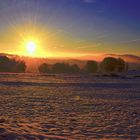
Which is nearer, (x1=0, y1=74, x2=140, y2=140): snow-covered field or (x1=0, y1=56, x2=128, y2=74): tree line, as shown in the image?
(x1=0, y1=74, x2=140, y2=140): snow-covered field

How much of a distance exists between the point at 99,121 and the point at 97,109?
3.38 metres

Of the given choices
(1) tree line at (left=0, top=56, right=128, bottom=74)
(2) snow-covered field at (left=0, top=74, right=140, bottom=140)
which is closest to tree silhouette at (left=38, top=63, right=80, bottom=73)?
(1) tree line at (left=0, top=56, right=128, bottom=74)

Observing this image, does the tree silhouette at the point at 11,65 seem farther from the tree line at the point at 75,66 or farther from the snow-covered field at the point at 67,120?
the snow-covered field at the point at 67,120

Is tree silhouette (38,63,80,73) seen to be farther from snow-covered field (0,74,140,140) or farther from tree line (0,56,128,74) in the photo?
snow-covered field (0,74,140,140)

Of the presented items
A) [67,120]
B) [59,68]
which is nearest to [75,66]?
[59,68]

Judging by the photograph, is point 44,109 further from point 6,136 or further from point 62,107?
point 6,136

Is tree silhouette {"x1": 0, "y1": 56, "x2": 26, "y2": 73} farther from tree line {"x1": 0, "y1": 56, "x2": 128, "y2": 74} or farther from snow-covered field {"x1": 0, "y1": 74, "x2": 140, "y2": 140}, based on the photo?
snow-covered field {"x1": 0, "y1": 74, "x2": 140, "y2": 140}

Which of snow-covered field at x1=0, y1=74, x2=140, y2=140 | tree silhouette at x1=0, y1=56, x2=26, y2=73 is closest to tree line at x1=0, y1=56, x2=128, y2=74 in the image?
tree silhouette at x1=0, y1=56, x2=26, y2=73

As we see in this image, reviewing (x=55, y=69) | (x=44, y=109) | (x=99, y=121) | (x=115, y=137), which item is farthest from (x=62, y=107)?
(x=55, y=69)

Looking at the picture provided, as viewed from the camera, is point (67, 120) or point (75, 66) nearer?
point (67, 120)

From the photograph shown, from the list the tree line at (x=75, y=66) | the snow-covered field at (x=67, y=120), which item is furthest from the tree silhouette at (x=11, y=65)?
the snow-covered field at (x=67, y=120)

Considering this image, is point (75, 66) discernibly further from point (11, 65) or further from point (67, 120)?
point (67, 120)

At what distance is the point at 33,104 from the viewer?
1883 centimetres

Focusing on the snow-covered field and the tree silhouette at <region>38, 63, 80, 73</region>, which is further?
the tree silhouette at <region>38, 63, 80, 73</region>
